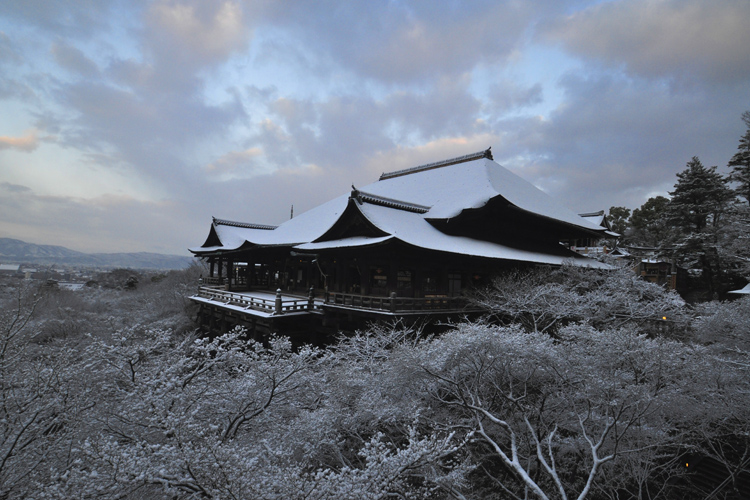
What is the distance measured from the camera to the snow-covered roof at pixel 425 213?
16.6 metres

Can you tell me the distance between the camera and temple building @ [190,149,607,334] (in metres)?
15.2

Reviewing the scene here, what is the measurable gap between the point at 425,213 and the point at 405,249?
6524 mm

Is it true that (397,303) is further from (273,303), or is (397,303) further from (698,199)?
(698,199)

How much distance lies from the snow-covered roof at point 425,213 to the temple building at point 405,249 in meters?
0.10

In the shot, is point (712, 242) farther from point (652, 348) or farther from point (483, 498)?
point (483, 498)

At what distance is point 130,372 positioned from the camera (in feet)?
20.6

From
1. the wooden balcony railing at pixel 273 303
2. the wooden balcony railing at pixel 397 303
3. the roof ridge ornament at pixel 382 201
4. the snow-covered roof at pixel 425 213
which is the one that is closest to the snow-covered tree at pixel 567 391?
the wooden balcony railing at pixel 397 303

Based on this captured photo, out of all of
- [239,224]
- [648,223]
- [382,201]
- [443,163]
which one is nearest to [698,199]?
[648,223]

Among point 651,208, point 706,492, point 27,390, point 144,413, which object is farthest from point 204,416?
point 651,208

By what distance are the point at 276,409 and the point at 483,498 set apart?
544cm

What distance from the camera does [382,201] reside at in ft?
62.7

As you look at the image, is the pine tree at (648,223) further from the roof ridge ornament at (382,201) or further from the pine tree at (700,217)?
the roof ridge ornament at (382,201)

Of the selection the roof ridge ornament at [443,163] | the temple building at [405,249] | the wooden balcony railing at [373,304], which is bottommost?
the wooden balcony railing at [373,304]

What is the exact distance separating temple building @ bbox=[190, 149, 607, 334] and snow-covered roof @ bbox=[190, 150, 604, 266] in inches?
3.9
